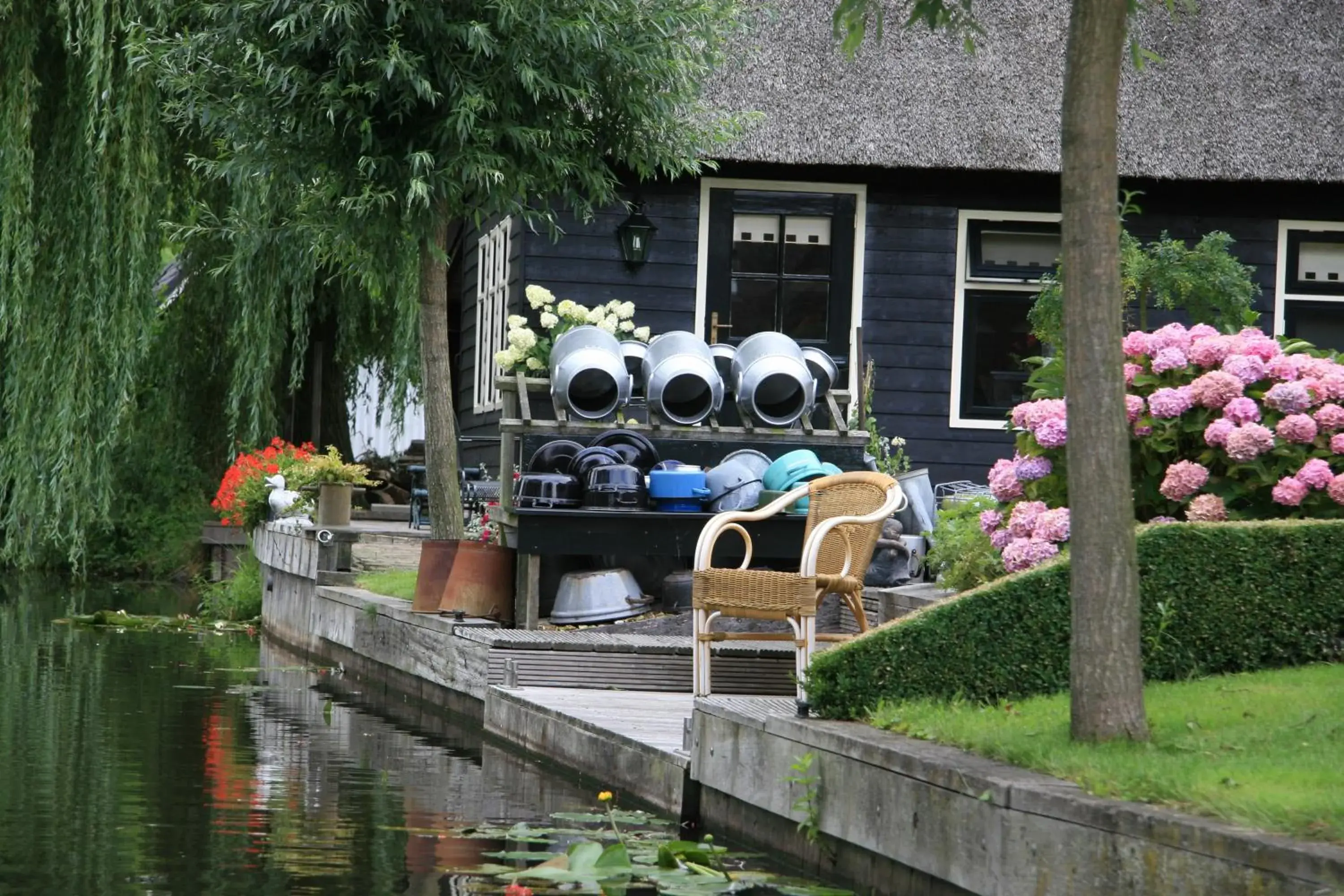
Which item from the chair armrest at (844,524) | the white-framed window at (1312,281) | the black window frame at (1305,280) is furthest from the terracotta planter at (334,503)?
the black window frame at (1305,280)

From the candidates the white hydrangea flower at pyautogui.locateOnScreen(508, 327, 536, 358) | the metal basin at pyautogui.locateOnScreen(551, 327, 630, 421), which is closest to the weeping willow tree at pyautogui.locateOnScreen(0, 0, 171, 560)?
the white hydrangea flower at pyautogui.locateOnScreen(508, 327, 536, 358)

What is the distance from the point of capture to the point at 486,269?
677 inches

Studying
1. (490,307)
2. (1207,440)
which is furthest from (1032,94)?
(1207,440)

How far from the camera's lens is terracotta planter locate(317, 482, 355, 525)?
1380 cm

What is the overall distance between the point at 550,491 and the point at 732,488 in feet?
3.31

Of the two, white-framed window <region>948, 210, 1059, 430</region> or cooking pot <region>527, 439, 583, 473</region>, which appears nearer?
cooking pot <region>527, 439, 583, 473</region>

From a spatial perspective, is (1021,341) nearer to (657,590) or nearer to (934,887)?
(657,590)

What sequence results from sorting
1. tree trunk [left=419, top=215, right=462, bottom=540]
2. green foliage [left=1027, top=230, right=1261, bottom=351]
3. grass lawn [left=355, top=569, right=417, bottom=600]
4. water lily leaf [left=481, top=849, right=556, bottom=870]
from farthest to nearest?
green foliage [left=1027, top=230, right=1261, bottom=351] → tree trunk [left=419, top=215, right=462, bottom=540] → grass lawn [left=355, top=569, right=417, bottom=600] → water lily leaf [left=481, top=849, right=556, bottom=870]

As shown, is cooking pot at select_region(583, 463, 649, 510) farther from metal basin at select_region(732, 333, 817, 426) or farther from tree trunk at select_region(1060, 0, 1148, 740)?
tree trunk at select_region(1060, 0, 1148, 740)

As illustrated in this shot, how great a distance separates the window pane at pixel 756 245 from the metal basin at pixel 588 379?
13.3 ft

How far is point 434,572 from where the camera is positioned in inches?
398

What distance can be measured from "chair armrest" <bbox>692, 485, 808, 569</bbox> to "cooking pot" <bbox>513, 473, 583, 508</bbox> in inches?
67.5

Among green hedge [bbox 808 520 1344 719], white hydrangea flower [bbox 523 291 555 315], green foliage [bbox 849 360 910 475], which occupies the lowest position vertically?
green hedge [bbox 808 520 1344 719]

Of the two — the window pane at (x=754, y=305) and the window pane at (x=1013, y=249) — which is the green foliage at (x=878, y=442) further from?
the window pane at (x=1013, y=249)
